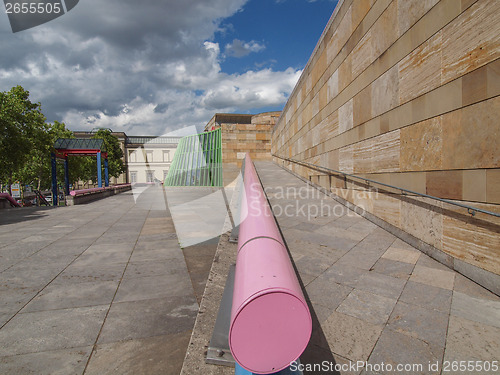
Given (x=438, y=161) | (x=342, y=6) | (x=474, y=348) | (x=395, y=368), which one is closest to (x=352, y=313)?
(x=395, y=368)

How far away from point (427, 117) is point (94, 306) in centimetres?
524

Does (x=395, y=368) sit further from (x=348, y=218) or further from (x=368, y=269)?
(x=348, y=218)

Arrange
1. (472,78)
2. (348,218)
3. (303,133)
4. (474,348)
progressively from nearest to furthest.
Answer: (474,348)
(472,78)
(348,218)
(303,133)

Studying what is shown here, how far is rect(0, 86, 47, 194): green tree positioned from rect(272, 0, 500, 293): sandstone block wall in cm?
2354

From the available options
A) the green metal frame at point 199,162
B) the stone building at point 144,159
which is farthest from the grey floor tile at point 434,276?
the stone building at point 144,159

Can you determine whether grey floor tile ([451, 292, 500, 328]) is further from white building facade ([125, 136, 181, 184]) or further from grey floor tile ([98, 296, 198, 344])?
white building facade ([125, 136, 181, 184])

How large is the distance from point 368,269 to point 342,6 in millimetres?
7095

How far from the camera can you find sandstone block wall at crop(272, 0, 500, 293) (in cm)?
319

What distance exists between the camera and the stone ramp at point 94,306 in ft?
7.73

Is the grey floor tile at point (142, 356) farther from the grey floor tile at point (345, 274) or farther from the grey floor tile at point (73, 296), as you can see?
the grey floor tile at point (345, 274)

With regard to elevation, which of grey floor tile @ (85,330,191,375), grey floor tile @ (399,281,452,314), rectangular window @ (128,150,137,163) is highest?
rectangular window @ (128,150,137,163)

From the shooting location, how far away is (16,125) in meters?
21.5

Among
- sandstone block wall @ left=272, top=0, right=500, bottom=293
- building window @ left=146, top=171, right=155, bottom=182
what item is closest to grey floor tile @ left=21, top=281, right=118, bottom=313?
sandstone block wall @ left=272, top=0, right=500, bottom=293

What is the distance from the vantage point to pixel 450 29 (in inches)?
146
